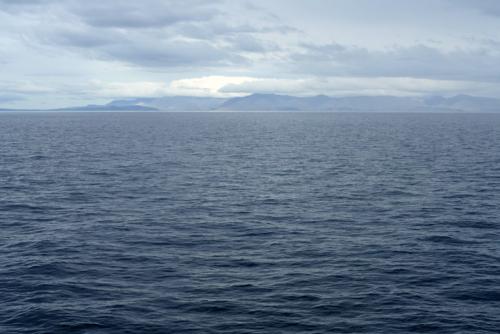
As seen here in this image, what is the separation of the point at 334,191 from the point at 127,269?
41187 mm

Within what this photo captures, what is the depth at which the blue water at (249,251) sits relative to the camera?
3366cm

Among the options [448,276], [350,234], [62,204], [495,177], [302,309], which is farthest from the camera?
[495,177]

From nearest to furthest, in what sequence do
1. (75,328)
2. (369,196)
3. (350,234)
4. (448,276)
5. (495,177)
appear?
(75,328)
(448,276)
(350,234)
(369,196)
(495,177)

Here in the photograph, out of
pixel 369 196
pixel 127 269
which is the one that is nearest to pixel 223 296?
pixel 127 269

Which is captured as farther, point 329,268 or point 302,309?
point 329,268

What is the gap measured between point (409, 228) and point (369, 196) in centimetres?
1728

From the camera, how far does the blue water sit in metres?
33.7

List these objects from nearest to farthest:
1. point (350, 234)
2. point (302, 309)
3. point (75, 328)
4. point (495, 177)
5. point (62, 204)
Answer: point (75, 328)
point (302, 309)
point (350, 234)
point (62, 204)
point (495, 177)

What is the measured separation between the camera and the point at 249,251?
47312mm

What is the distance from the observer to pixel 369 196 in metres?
72.0

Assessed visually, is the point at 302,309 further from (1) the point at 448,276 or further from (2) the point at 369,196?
(2) the point at 369,196

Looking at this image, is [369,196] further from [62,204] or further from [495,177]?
[62,204]

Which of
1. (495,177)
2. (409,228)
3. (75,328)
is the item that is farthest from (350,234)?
(495,177)

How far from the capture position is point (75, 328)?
105 feet
